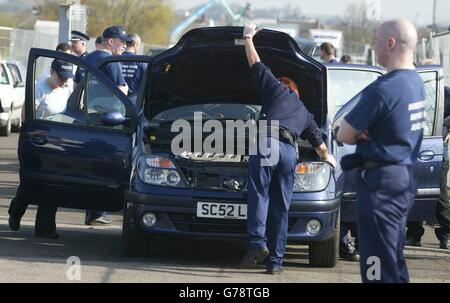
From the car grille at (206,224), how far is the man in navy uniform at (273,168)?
0.25 metres

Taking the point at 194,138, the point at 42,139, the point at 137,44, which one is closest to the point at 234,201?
the point at 194,138

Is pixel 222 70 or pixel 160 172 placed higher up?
pixel 222 70

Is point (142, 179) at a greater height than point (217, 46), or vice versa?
point (217, 46)

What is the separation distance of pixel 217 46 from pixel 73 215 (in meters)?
3.56

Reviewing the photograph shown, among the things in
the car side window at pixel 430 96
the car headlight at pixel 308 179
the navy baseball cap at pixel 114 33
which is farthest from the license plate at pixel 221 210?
the navy baseball cap at pixel 114 33

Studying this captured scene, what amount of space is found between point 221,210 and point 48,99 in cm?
239

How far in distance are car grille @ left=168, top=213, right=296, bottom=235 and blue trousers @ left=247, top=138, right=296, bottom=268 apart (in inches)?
9.7

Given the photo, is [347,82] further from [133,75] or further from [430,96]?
[133,75]

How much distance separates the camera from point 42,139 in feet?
31.0

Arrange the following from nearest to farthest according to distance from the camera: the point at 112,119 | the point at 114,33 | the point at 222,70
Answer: the point at 112,119
the point at 222,70
the point at 114,33

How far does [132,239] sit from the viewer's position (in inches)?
343

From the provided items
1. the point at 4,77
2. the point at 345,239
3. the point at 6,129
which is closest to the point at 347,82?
the point at 345,239

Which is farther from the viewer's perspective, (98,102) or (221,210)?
(98,102)
